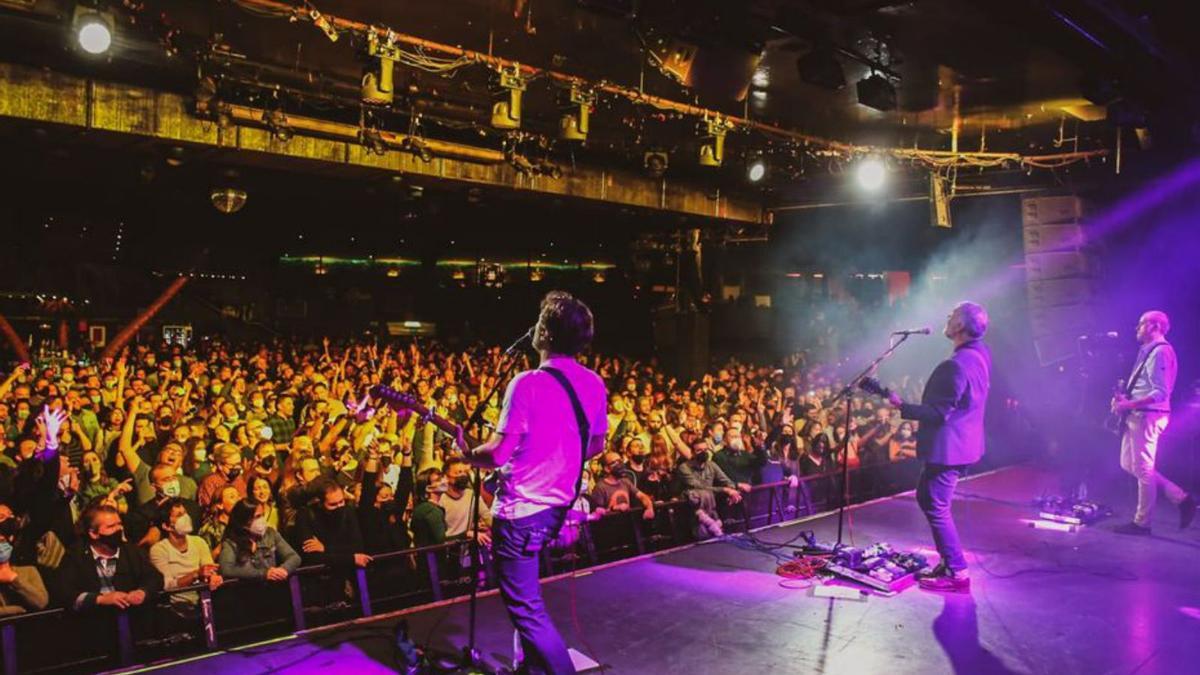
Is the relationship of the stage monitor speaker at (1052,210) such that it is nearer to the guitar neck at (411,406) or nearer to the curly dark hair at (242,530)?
the guitar neck at (411,406)

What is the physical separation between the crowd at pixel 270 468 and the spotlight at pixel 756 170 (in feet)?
8.67

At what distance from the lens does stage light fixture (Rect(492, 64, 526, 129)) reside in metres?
6.18

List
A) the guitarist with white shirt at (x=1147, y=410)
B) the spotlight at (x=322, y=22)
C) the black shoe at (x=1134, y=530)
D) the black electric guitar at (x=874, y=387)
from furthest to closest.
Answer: the black shoe at (x=1134, y=530) < the guitarist with white shirt at (x=1147, y=410) < the spotlight at (x=322, y=22) < the black electric guitar at (x=874, y=387)

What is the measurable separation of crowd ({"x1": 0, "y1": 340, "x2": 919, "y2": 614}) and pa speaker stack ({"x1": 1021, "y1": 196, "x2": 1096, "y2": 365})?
1822 mm

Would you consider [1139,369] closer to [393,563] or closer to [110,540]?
[393,563]

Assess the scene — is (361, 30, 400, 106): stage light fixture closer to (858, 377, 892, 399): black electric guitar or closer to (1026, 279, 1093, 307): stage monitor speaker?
(858, 377, 892, 399): black electric guitar

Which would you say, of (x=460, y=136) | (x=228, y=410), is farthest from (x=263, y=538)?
(x=460, y=136)

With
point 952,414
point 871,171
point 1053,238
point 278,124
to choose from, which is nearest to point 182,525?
point 278,124

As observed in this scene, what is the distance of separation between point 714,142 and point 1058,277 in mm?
3785

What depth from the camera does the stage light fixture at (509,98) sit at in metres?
6.18

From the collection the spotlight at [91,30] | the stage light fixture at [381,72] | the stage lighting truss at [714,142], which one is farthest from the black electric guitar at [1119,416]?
the spotlight at [91,30]

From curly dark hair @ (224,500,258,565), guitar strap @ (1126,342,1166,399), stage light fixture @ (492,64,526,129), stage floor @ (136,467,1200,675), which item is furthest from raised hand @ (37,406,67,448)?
guitar strap @ (1126,342,1166,399)

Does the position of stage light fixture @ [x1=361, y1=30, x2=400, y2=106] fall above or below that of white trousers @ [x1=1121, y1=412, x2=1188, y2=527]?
above

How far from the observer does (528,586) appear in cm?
283
